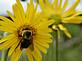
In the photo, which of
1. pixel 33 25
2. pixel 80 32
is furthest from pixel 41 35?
pixel 80 32

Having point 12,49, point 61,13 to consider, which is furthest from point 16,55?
point 61,13

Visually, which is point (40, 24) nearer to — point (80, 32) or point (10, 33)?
point (10, 33)

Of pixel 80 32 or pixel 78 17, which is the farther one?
pixel 80 32

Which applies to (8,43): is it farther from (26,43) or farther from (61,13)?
(61,13)
